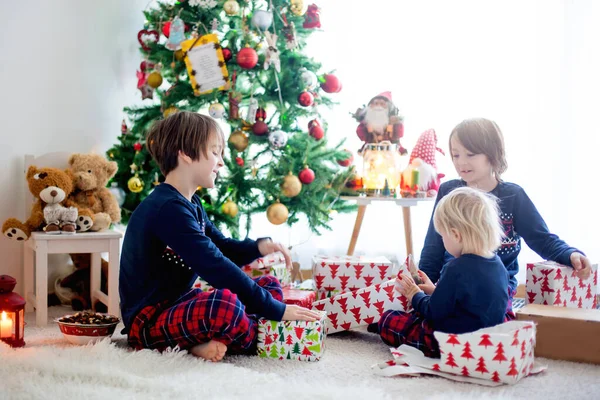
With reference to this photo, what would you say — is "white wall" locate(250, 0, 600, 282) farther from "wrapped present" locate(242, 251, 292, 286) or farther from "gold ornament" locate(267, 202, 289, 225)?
"wrapped present" locate(242, 251, 292, 286)

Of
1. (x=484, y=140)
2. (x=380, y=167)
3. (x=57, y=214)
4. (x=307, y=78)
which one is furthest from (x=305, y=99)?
(x=57, y=214)

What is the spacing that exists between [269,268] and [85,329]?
2.32 feet

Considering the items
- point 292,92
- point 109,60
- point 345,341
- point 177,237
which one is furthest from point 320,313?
point 109,60

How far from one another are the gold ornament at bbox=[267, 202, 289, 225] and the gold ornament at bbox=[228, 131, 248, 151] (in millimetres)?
272

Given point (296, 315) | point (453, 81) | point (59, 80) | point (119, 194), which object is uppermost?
point (453, 81)

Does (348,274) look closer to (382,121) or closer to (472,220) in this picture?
(472,220)

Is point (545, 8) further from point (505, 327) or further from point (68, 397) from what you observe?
point (68, 397)

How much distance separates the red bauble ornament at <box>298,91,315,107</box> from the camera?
2557mm

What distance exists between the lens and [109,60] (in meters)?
2.85

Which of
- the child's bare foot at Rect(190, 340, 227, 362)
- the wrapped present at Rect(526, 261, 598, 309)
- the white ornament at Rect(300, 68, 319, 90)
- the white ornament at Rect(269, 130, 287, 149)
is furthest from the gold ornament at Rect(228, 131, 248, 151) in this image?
the wrapped present at Rect(526, 261, 598, 309)

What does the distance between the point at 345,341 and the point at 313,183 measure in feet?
2.79

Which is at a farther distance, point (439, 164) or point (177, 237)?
point (439, 164)

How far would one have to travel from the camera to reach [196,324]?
64.9 inches

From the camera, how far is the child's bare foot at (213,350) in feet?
5.49
